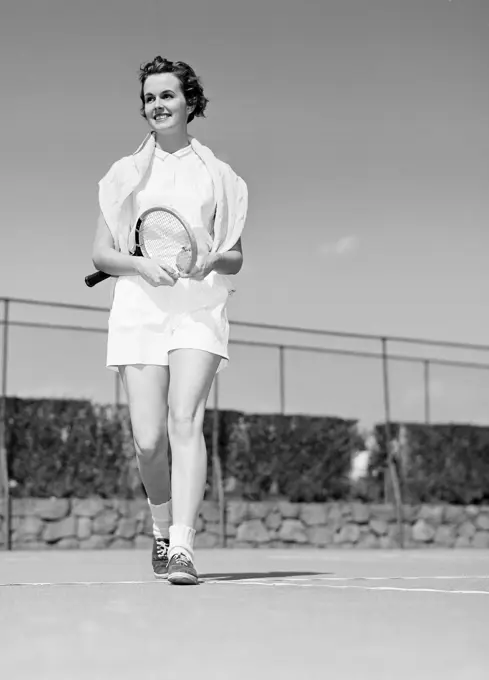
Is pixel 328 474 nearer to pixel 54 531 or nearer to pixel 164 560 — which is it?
pixel 54 531

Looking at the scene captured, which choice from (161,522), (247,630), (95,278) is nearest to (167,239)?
(95,278)

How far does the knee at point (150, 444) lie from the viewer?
19.4 ft

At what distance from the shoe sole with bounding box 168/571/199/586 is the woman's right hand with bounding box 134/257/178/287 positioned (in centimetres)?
126

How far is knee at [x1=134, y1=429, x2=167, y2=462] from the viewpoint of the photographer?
591cm

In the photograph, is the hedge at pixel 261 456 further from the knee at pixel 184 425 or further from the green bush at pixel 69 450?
the knee at pixel 184 425

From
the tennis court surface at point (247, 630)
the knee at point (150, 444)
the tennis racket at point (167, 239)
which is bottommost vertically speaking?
the tennis court surface at point (247, 630)

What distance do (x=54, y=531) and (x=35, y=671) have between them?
11.5 meters

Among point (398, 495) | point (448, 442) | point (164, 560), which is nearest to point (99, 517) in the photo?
point (398, 495)

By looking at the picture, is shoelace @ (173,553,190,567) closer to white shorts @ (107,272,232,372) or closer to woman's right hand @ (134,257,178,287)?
white shorts @ (107,272,232,372)

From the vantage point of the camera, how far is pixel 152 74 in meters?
6.13

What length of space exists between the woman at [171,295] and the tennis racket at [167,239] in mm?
68

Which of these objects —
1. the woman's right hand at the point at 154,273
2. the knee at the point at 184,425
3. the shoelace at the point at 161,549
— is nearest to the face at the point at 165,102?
the woman's right hand at the point at 154,273

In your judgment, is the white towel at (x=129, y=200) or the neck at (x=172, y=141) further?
the neck at (x=172, y=141)

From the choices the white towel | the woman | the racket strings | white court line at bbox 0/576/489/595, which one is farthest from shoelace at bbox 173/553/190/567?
the white towel
